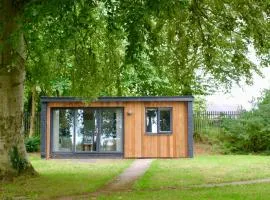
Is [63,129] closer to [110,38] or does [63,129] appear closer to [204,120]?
[204,120]

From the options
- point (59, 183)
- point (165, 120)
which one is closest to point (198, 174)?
point (59, 183)

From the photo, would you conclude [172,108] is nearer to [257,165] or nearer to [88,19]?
[257,165]

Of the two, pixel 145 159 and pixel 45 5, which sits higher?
pixel 45 5

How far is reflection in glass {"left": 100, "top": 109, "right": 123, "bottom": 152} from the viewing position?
26.0 m

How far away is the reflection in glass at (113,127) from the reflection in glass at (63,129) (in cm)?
159

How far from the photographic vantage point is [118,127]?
26.0m

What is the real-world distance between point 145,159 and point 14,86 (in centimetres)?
1058

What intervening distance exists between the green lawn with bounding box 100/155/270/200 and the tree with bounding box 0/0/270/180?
11.0 feet

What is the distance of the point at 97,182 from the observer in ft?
49.1

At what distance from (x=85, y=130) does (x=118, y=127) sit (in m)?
1.65

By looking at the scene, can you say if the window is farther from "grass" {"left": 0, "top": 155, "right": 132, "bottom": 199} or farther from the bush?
the bush

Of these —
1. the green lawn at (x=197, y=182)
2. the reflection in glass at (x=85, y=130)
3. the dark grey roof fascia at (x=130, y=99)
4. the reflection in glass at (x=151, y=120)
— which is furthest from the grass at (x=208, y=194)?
the reflection in glass at (x=85, y=130)

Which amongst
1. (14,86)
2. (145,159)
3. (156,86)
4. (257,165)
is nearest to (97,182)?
(14,86)

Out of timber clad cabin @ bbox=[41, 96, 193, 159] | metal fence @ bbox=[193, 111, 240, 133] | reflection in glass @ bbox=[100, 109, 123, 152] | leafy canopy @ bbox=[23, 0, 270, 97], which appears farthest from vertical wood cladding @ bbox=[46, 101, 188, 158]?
metal fence @ bbox=[193, 111, 240, 133]
